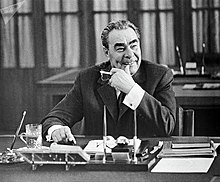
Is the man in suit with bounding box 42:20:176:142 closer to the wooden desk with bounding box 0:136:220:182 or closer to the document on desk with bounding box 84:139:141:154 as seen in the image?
the document on desk with bounding box 84:139:141:154

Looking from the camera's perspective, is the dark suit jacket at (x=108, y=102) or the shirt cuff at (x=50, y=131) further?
the dark suit jacket at (x=108, y=102)

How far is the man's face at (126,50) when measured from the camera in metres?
3.40

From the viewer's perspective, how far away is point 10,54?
3.94m

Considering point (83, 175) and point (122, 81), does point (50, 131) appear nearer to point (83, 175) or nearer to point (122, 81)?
point (122, 81)

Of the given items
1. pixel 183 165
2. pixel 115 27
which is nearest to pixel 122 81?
pixel 115 27

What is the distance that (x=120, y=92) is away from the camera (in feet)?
11.3

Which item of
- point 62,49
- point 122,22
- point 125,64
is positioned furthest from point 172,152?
point 62,49

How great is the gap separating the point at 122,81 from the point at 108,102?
247 millimetres

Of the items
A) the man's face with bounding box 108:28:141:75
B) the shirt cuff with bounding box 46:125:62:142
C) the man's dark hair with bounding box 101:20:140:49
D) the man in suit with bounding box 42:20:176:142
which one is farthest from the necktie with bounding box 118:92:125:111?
the shirt cuff with bounding box 46:125:62:142

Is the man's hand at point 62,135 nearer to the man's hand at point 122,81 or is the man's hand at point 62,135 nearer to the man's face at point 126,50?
the man's hand at point 122,81

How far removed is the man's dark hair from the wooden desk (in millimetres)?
1244

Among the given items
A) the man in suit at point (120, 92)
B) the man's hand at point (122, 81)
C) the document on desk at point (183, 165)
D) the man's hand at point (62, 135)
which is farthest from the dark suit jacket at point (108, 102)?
the document on desk at point (183, 165)

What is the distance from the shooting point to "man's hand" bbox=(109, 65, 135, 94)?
10.4 feet

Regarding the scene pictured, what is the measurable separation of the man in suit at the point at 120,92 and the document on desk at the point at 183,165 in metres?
0.66
